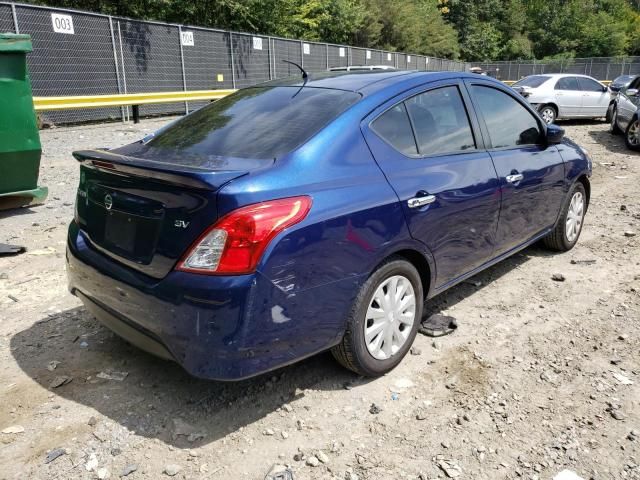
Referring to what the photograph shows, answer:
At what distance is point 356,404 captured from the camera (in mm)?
2977

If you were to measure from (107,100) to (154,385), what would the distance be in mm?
9839

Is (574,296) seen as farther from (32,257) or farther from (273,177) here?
(32,257)

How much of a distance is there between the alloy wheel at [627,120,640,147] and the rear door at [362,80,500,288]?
896 centimetres

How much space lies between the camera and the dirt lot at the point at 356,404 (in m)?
2.54

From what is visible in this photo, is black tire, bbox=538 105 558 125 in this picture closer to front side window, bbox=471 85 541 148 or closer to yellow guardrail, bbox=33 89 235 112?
yellow guardrail, bbox=33 89 235 112

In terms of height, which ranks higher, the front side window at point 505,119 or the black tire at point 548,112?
the front side window at point 505,119

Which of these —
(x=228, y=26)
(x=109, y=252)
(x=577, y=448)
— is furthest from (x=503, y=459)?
(x=228, y=26)

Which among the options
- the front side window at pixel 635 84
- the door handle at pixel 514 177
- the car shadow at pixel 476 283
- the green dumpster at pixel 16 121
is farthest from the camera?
the front side window at pixel 635 84

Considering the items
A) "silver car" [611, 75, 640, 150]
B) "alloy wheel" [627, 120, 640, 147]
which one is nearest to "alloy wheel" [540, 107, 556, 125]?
"silver car" [611, 75, 640, 150]

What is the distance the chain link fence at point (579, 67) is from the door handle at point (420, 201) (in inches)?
1776

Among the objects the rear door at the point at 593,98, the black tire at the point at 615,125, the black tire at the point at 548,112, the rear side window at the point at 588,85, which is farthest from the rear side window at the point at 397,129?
the rear side window at the point at 588,85

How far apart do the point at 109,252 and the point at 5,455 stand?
107cm

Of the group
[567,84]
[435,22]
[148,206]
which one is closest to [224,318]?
[148,206]

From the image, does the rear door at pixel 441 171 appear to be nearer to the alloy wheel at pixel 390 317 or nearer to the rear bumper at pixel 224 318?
the alloy wheel at pixel 390 317
